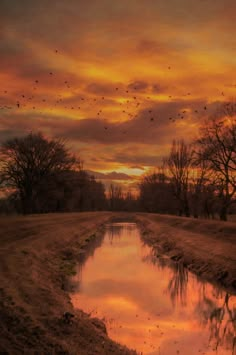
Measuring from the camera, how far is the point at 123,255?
87.9 ft

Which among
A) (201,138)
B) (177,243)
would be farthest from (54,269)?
(201,138)

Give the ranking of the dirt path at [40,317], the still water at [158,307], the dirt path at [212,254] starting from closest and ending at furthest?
the dirt path at [40,317]
the still water at [158,307]
the dirt path at [212,254]

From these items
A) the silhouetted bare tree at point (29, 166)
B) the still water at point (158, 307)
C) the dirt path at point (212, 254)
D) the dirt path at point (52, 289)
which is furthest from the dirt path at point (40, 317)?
the silhouetted bare tree at point (29, 166)

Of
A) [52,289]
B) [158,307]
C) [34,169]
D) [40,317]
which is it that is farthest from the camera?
[34,169]

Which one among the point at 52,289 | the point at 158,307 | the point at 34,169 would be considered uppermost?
the point at 34,169

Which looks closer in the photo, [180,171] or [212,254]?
[212,254]

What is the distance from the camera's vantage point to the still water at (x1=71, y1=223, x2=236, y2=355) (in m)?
9.55

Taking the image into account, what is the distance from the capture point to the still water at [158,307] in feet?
31.3

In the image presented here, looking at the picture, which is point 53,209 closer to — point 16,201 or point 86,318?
point 16,201

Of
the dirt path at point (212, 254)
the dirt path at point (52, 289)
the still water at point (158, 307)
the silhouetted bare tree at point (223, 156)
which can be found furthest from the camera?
the silhouetted bare tree at point (223, 156)

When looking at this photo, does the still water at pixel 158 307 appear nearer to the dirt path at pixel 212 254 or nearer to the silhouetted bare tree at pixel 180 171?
the dirt path at pixel 212 254

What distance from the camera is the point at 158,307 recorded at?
12.9 meters

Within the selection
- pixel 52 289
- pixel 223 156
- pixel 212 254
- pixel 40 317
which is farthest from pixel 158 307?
pixel 223 156

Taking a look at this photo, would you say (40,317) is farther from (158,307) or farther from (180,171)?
(180,171)
